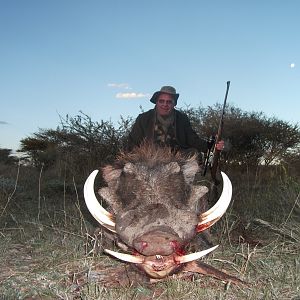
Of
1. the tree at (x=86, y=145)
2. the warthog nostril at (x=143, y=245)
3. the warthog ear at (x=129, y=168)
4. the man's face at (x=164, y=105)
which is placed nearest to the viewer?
the warthog nostril at (x=143, y=245)

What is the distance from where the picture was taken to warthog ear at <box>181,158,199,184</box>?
4.43m

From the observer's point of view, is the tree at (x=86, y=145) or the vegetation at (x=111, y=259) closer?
the vegetation at (x=111, y=259)

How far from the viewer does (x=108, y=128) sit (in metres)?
15.6

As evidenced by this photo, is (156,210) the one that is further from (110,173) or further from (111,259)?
(111,259)

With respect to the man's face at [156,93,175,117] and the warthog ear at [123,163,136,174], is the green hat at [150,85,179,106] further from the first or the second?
the warthog ear at [123,163,136,174]

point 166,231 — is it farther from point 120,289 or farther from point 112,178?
point 112,178

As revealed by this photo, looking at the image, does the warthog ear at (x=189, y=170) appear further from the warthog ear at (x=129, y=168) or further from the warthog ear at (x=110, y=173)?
the warthog ear at (x=110, y=173)

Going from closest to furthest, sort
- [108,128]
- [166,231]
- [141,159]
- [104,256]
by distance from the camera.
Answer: [166,231]
[141,159]
[104,256]
[108,128]

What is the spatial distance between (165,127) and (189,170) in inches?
93.0

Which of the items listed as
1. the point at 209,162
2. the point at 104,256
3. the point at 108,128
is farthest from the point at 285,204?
the point at 108,128

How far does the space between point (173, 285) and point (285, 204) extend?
5.03 m

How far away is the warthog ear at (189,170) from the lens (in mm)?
4426

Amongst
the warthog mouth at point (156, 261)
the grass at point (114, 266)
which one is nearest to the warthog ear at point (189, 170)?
the grass at point (114, 266)

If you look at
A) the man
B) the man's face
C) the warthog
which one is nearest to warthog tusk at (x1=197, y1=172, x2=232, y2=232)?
the warthog
